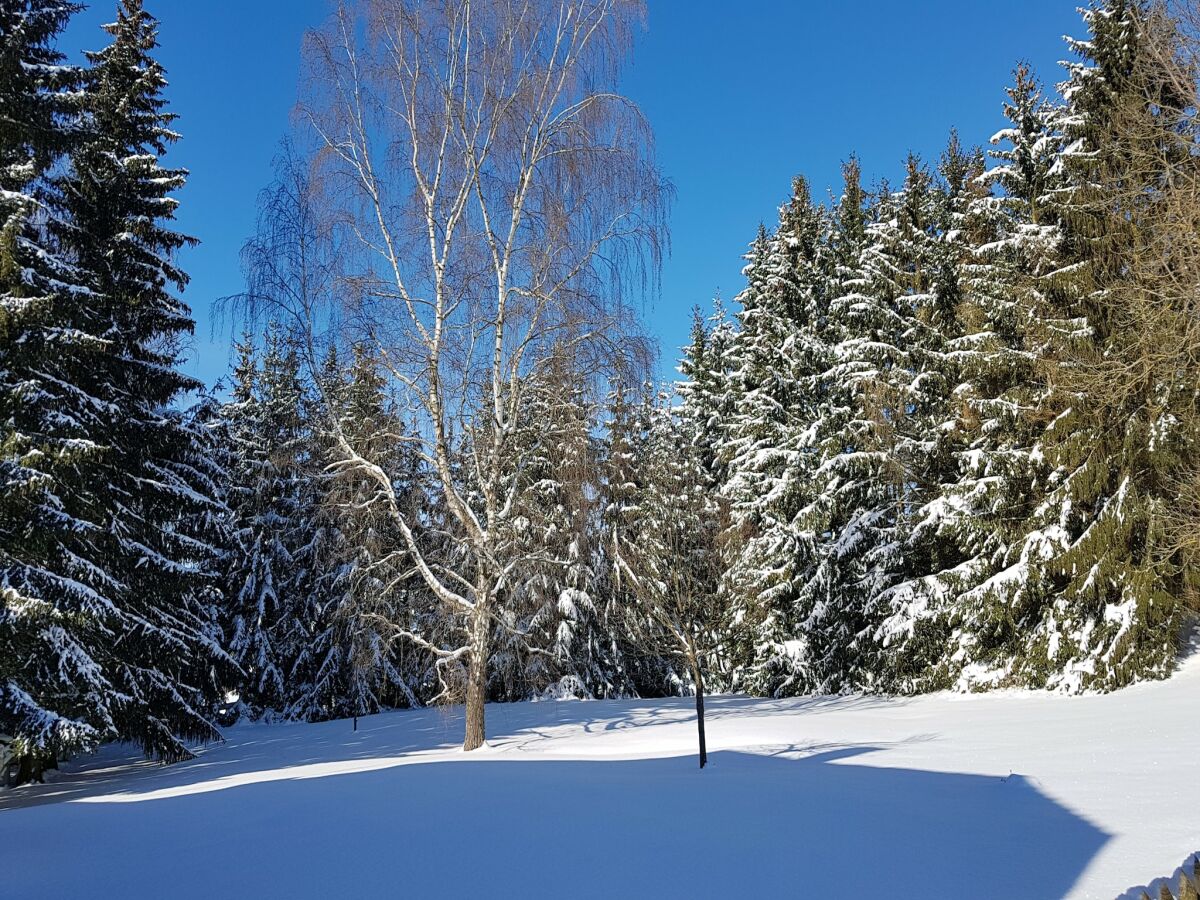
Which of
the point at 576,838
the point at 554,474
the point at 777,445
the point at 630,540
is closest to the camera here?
the point at 576,838

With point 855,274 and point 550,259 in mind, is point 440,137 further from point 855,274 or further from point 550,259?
point 855,274

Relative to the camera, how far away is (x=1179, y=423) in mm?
13031

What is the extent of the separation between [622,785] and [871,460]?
39.7 feet

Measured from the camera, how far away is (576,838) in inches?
232

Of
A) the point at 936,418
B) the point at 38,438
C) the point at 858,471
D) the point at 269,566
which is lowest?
the point at 269,566

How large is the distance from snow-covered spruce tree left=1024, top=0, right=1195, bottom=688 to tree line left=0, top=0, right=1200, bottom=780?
0.07 metres

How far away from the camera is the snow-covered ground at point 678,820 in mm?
4926

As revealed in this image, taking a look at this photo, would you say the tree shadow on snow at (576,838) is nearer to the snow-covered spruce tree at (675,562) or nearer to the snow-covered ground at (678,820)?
the snow-covered ground at (678,820)

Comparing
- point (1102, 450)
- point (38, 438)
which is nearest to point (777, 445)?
point (1102, 450)

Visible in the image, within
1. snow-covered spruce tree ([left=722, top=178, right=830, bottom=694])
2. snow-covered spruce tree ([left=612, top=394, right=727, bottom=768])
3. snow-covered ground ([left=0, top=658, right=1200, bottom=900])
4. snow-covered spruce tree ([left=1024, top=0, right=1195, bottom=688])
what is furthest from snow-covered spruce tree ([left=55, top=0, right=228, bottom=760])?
snow-covered spruce tree ([left=1024, top=0, right=1195, bottom=688])

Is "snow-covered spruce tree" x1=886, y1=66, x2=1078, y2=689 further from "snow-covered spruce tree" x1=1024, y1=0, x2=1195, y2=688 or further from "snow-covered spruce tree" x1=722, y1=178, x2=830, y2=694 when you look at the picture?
"snow-covered spruce tree" x1=722, y1=178, x2=830, y2=694

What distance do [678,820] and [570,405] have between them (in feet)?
19.6

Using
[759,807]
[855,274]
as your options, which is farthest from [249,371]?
[759,807]

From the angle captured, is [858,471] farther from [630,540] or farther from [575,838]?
[575,838]
